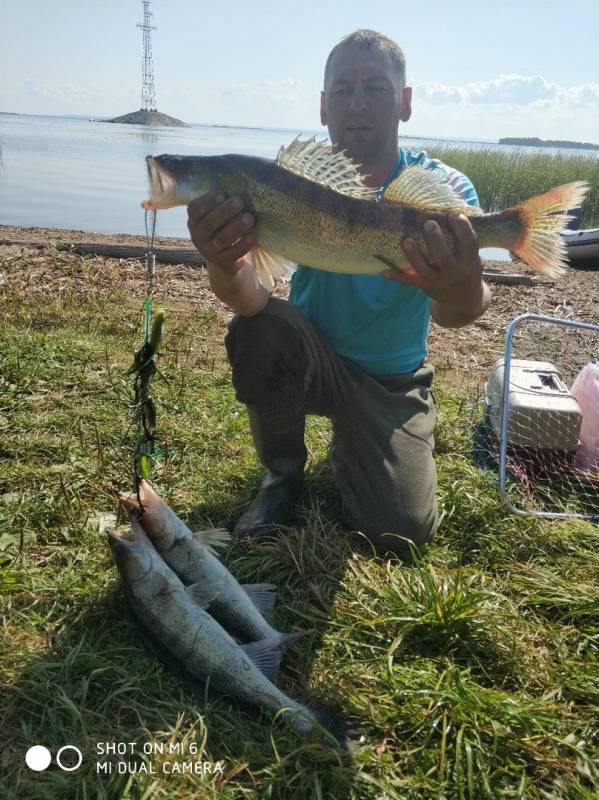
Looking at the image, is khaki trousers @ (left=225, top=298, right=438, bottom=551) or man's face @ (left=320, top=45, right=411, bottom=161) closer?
khaki trousers @ (left=225, top=298, right=438, bottom=551)

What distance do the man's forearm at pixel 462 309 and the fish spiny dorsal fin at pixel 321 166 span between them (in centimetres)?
73

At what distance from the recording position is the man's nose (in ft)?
12.1

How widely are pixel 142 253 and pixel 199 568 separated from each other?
7.63 meters

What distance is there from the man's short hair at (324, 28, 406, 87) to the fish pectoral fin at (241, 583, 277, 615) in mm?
3121

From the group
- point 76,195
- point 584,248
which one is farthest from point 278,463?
point 76,195

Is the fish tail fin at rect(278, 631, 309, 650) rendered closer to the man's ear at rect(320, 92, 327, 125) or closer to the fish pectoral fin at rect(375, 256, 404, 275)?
the fish pectoral fin at rect(375, 256, 404, 275)

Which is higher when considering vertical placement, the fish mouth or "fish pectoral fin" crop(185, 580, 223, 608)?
the fish mouth

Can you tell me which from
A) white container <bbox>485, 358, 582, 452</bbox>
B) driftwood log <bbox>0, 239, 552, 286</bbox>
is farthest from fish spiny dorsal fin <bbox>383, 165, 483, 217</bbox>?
driftwood log <bbox>0, 239, 552, 286</bbox>

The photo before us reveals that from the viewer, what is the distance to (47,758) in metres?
2.17

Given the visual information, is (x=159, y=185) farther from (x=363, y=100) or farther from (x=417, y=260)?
(x=363, y=100)

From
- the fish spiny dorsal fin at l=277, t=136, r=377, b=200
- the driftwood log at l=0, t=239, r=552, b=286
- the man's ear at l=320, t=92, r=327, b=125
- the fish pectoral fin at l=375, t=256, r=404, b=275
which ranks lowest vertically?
the driftwood log at l=0, t=239, r=552, b=286

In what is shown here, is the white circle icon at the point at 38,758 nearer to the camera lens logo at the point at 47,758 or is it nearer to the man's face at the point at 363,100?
the camera lens logo at the point at 47,758

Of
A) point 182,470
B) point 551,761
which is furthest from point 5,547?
point 551,761

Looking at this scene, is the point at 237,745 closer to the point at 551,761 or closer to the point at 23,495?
the point at 551,761
